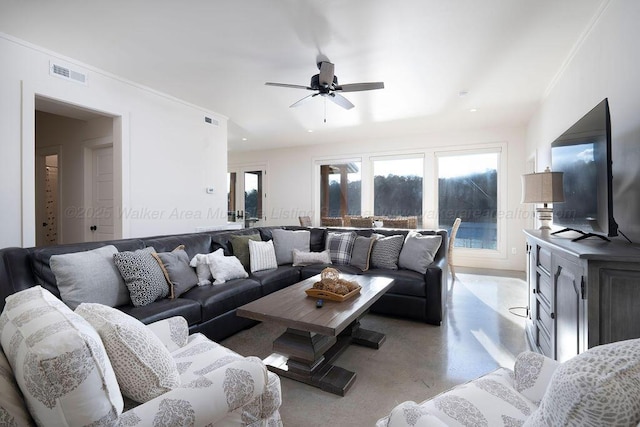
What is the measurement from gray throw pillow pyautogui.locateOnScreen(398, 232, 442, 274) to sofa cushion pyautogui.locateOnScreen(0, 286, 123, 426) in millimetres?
2898

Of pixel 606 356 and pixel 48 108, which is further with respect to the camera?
pixel 48 108

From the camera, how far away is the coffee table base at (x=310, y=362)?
1949 millimetres

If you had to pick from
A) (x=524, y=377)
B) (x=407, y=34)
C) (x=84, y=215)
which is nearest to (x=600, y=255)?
(x=524, y=377)

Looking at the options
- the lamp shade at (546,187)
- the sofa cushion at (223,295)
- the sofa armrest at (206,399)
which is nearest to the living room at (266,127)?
the lamp shade at (546,187)

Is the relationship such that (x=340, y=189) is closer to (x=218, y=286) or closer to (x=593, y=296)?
(x=218, y=286)

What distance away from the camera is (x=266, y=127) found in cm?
567

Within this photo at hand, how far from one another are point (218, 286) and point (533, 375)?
2.37m

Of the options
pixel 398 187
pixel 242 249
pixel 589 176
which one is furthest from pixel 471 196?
pixel 242 249

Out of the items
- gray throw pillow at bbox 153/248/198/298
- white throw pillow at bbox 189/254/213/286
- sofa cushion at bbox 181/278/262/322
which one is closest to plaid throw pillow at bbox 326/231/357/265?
sofa cushion at bbox 181/278/262/322

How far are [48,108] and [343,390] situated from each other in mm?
4525

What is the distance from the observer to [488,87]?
12.1 ft

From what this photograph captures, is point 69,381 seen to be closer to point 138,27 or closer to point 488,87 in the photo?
point 138,27

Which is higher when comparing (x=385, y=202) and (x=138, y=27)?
(x=138, y=27)

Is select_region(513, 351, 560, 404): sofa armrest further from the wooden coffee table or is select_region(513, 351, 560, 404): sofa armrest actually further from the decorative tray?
the decorative tray
